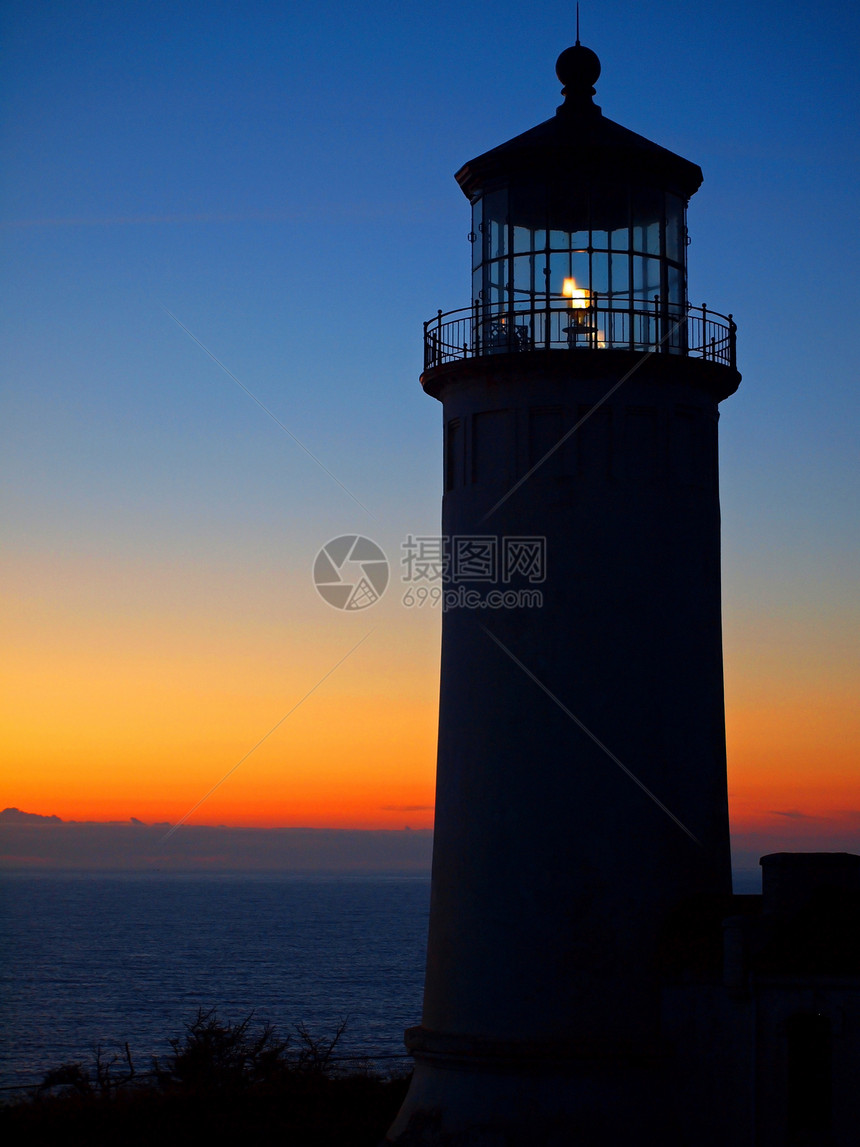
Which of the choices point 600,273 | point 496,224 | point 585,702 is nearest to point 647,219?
point 600,273

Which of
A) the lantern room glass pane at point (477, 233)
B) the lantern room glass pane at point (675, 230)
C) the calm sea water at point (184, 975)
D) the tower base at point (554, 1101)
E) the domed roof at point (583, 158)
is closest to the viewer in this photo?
the tower base at point (554, 1101)

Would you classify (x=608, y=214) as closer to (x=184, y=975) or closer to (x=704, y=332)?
(x=704, y=332)

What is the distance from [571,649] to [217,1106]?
8193 millimetres

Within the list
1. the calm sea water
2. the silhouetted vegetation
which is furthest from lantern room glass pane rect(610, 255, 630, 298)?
the calm sea water

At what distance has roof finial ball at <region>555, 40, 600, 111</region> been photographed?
18.8 m

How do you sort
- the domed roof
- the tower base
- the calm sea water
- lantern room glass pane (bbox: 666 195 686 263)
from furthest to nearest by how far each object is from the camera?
the calm sea water → lantern room glass pane (bbox: 666 195 686 263) → the domed roof → the tower base

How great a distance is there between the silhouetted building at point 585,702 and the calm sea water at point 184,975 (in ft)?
101

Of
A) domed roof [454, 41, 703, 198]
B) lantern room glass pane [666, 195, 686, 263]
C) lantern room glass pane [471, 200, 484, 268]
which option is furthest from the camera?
lantern room glass pane [471, 200, 484, 268]

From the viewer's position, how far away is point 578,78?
18797 millimetres

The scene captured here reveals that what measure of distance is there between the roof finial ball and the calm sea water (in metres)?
35.2

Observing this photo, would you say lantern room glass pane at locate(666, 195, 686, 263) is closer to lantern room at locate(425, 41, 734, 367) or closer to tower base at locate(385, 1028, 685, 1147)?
lantern room at locate(425, 41, 734, 367)

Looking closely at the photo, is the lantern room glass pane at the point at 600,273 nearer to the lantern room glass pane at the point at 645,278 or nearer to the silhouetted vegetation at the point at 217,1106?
the lantern room glass pane at the point at 645,278

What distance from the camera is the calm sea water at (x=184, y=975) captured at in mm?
57062

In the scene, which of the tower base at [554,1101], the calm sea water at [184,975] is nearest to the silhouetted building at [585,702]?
the tower base at [554,1101]
